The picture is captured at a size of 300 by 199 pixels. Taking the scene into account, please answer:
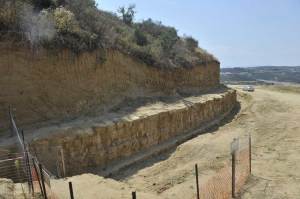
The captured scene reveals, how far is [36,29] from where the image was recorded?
1482 centimetres

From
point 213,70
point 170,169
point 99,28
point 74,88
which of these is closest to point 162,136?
point 170,169

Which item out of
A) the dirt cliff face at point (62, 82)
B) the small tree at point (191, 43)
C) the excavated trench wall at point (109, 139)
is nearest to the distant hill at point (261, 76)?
the small tree at point (191, 43)

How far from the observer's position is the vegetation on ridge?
1477 centimetres

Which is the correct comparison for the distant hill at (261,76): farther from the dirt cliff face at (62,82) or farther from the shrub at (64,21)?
the shrub at (64,21)

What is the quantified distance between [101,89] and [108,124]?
11.1ft

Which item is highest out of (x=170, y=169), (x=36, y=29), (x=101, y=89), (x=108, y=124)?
(x=36, y=29)

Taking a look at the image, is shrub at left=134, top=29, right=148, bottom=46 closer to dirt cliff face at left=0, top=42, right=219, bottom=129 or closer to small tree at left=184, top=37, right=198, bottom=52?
dirt cliff face at left=0, top=42, right=219, bottom=129

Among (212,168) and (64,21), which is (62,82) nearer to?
(64,21)

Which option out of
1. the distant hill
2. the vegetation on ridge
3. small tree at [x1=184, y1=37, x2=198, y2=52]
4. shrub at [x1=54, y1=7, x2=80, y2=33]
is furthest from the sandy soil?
the distant hill

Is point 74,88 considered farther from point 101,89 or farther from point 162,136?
point 162,136

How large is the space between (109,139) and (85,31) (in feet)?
18.4

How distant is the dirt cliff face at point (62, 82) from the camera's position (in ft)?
44.7

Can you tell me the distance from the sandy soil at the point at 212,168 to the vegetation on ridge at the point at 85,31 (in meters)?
5.84

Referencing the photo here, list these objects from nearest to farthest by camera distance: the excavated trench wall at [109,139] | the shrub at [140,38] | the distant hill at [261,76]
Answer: the excavated trench wall at [109,139] → the shrub at [140,38] → the distant hill at [261,76]
